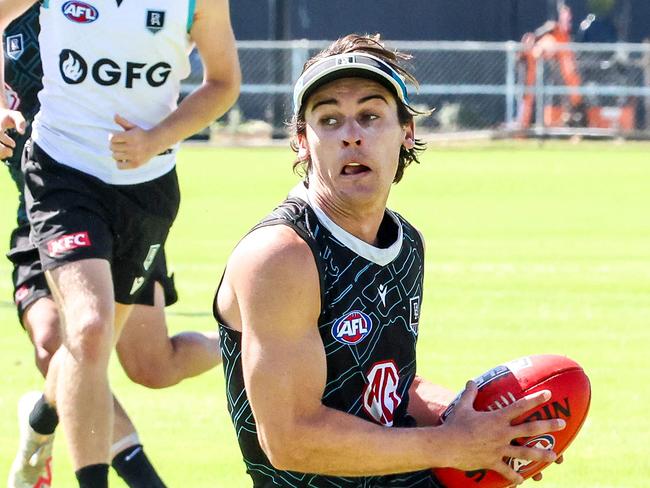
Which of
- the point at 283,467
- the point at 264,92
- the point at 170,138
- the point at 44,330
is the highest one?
the point at 170,138

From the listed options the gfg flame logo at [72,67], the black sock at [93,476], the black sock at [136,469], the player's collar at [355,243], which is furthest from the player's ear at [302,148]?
the black sock at [136,469]

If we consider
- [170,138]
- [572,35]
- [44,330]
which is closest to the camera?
[170,138]

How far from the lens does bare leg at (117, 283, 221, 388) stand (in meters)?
6.65

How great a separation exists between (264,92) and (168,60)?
893 inches

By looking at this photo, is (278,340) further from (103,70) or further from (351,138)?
(103,70)

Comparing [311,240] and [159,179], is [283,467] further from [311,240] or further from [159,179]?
[159,179]

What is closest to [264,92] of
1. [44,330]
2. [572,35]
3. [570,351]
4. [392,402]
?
[572,35]

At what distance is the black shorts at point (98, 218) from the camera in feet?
19.0

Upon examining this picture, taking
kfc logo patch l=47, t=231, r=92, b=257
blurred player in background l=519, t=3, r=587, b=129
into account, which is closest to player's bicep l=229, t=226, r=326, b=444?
kfc logo patch l=47, t=231, r=92, b=257

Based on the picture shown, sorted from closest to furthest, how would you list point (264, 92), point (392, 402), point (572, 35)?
point (392, 402) → point (264, 92) → point (572, 35)

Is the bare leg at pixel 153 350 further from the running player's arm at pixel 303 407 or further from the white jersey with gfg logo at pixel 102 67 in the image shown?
the running player's arm at pixel 303 407

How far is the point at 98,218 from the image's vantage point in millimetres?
5926

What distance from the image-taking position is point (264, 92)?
28.7 m

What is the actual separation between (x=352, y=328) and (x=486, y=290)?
7356 mm
